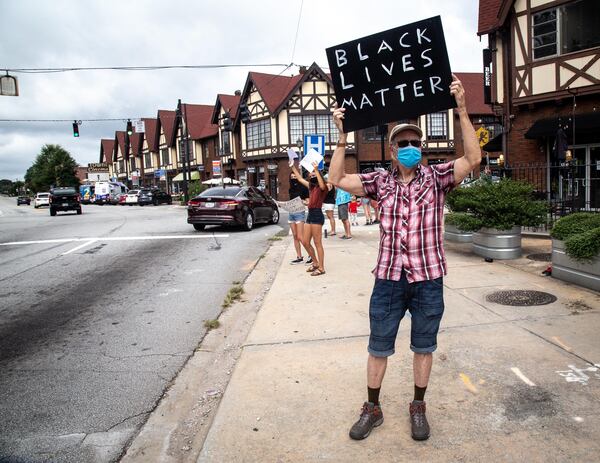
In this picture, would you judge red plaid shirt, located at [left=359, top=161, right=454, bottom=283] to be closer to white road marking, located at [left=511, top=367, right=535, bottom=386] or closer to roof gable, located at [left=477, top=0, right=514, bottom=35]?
white road marking, located at [left=511, top=367, right=535, bottom=386]

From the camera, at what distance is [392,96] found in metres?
3.75

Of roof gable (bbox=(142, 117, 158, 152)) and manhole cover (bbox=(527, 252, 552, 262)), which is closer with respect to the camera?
manhole cover (bbox=(527, 252, 552, 262))

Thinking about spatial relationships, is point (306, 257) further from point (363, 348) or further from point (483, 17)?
point (483, 17)

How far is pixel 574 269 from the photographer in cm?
→ 646

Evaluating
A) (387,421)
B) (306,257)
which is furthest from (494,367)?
(306,257)

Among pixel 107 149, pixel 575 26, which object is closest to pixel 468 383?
pixel 575 26

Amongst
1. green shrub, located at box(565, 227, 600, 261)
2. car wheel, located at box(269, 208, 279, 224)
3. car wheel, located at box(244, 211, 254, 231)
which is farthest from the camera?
car wheel, located at box(269, 208, 279, 224)

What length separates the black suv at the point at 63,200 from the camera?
99.7 feet

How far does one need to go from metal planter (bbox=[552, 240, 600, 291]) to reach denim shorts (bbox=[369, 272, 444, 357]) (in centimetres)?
398

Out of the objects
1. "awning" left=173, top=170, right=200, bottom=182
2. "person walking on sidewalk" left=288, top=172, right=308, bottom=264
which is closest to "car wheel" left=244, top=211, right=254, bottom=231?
"person walking on sidewalk" left=288, top=172, right=308, bottom=264

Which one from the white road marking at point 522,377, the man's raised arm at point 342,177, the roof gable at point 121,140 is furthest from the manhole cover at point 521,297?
the roof gable at point 121,140

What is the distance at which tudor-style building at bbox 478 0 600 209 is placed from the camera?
14836 mm

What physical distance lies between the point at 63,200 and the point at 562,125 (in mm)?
26823

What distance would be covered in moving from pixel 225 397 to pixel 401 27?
9.79ft
